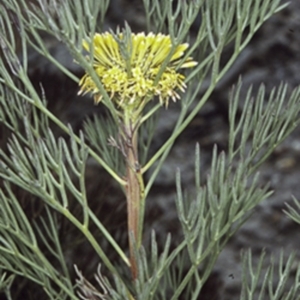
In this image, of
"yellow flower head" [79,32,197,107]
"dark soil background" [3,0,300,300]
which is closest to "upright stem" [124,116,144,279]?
"yellow flower head" [79,32,197,107]

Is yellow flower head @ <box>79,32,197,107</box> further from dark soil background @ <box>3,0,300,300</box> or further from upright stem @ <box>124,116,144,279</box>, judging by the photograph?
dark soil background @ <box>3,0,300,300</box>

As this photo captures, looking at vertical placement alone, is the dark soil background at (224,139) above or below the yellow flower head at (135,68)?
below

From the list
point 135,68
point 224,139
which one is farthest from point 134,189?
point 224,139

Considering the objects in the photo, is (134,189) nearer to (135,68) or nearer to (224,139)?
(135,68)

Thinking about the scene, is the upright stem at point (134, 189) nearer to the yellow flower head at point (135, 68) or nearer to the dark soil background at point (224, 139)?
the yellow flower head at point (135, 68)

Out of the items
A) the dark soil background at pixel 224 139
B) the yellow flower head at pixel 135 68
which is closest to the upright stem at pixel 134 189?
the yellow flower head at pixel 135 68

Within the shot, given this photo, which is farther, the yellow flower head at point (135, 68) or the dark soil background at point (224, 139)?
the dark soil background at point (224, 139)

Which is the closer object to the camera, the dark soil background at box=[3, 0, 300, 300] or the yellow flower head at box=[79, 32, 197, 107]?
the yellow flower head at box=[79, 32, 197, 107]

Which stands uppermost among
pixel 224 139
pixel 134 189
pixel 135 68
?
pixel 135 68

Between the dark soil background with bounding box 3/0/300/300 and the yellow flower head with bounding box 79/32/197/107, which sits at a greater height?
the yellow flower head with bounding box 79/32/197/107

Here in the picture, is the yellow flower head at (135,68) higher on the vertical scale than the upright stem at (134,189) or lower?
higher
